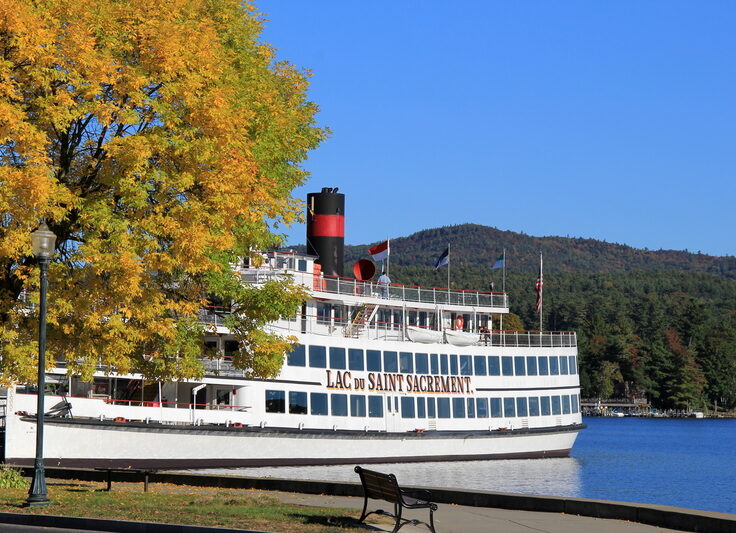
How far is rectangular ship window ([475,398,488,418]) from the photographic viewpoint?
50.4 meters

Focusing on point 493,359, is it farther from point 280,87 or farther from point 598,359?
point 598,359

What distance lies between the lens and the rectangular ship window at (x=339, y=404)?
43.6 metres

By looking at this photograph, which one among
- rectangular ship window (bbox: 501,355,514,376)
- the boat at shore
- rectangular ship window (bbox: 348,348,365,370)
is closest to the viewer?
the boat at shore

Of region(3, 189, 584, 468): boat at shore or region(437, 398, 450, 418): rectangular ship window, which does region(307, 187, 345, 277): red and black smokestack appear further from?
region(437, 398, 450, 418): rectangular ship window

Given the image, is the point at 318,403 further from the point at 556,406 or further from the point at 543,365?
the point at 556,406

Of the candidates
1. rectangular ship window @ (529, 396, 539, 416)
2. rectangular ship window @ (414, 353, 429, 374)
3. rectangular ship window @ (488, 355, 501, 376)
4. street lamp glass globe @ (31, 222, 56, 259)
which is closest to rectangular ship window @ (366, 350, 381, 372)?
rectangular ship window @ (414, 353, 429, 374)

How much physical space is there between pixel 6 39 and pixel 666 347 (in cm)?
16221

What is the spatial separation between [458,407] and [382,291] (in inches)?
255

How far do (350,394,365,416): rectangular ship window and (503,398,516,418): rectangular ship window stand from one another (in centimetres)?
943

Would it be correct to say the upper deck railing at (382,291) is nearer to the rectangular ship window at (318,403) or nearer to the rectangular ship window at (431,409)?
the rectangular ship window at (318,403)

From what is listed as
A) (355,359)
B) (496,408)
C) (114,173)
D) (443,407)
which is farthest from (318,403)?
(114,173)

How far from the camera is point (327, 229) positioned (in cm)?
4884

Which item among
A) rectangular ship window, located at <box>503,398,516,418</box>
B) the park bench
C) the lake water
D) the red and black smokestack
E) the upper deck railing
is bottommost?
the lake water

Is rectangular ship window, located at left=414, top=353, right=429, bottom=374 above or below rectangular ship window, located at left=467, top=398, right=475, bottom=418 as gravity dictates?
above
